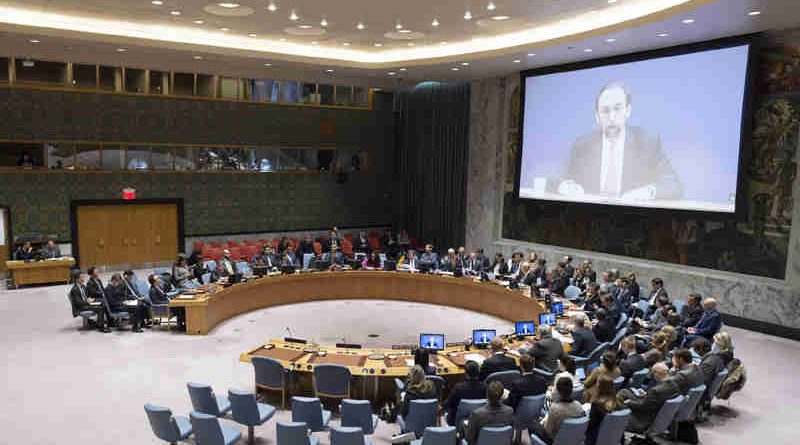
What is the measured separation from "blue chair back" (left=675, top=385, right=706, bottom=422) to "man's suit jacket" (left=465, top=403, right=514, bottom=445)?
231cm

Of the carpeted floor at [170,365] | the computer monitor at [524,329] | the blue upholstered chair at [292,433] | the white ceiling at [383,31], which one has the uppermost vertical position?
the white ceiling at [383,31]

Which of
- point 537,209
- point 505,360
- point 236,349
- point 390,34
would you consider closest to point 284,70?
point 390,34

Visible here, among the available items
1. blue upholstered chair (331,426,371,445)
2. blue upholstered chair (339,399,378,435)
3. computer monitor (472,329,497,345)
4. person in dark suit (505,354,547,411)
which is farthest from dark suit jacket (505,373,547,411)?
computer monitor (472,329,497,345)

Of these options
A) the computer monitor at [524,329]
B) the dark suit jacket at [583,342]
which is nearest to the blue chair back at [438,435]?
the dark suit jacket at [583,342]

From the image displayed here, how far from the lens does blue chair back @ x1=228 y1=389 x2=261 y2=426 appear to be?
19.9 ft

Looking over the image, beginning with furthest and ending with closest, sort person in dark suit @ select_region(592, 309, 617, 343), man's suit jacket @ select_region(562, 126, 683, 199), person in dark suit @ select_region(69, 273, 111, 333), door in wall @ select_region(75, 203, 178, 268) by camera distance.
Answer: door in wall @ select_region(75, 203, 178, 268) → man's suit jacket @ select_region(562, 126, 683, 199) → person in dark suit @ select_region(69, 273, 111, 333) → person in dark suit @ select_region(592, 309, 617, 343)

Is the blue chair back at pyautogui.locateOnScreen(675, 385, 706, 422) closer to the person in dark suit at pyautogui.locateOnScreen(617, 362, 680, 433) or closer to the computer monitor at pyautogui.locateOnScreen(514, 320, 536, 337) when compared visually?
the person in dark suit at pyautogui.locateOnScreen(617, 362, 680, 433)

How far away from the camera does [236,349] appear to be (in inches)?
389

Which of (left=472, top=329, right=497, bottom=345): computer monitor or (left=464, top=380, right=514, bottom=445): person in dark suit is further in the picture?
(left=472, top=329, right=497, bottom=345): computer monitor

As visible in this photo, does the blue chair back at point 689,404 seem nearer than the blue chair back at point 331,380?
Yes

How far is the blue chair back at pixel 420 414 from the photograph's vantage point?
5906 mm

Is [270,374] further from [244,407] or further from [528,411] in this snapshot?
[528,411]

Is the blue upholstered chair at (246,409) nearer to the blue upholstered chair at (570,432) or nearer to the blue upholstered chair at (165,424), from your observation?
the blue upholstered chair at (165,424)

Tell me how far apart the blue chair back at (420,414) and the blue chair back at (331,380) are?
4.07 feet
